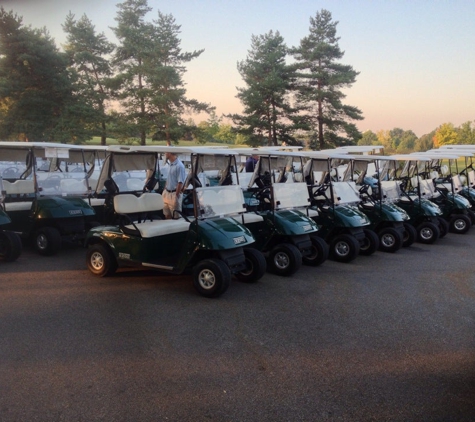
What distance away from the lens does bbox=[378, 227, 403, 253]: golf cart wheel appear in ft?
28.1

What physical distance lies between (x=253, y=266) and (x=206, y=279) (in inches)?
34.7

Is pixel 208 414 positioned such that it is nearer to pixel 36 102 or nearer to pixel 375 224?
pixel 375 224

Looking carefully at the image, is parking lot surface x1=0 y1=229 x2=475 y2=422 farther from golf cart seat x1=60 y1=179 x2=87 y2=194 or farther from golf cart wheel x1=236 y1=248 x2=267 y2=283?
golf cart seat x1=60 y1=179 x2=87 y2=194

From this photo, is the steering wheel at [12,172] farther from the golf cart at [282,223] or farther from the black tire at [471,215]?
the black tire at [471,215]

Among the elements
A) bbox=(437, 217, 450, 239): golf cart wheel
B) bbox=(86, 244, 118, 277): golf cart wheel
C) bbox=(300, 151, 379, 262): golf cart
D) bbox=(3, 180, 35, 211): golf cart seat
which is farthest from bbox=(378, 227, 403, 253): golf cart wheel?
bbox=(3, 180, 35, 211): golf cart seat

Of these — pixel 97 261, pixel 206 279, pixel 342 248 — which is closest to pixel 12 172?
pixel 97 261

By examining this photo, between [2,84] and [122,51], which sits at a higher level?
[122,51]

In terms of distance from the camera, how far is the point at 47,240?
7.57m

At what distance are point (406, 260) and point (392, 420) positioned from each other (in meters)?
5.54

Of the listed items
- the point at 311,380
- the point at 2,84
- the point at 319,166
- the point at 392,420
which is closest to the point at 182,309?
the point at 311,380

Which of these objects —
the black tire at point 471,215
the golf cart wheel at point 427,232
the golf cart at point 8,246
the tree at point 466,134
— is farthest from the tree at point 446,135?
the golf cart at point 8,246

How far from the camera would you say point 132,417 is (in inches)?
114

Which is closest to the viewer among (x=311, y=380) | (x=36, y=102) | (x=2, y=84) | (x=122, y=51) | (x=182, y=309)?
(x=311, y=380)

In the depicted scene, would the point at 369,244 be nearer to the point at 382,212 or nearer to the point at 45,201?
the point at 382,212
